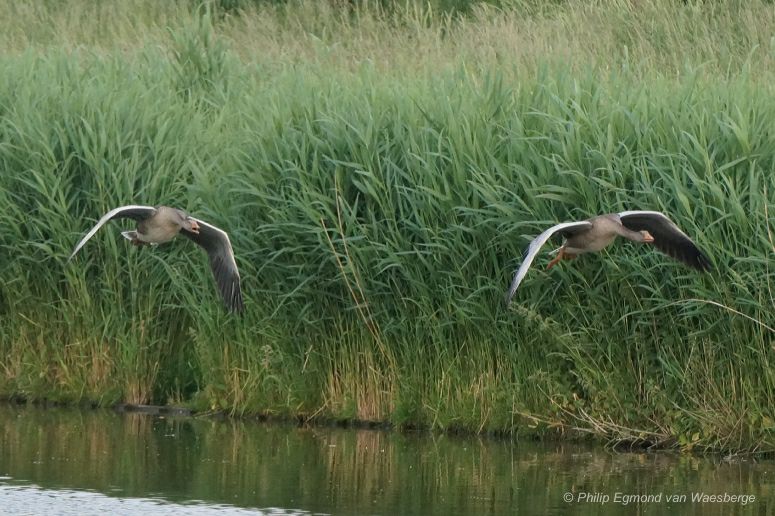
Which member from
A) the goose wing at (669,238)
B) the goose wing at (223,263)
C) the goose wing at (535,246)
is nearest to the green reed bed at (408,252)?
the goose wing at (669,238)

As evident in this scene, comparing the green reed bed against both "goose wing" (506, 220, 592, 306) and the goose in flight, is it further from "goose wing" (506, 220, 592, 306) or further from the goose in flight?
"goose wing" (506, 220, 592, 306)

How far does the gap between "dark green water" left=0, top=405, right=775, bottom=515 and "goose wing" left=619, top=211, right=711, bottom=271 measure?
46.6 inches

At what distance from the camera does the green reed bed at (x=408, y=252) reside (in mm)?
9516

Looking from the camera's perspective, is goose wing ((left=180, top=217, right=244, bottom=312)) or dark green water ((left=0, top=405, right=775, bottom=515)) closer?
dark green water ((left=0, top=405, right=775, bottom=515))

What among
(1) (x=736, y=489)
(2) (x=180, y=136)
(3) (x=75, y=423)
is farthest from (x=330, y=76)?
(1) (x=736, y=489)

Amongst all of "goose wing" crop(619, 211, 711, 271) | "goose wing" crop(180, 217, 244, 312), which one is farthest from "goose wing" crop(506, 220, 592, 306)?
"goose wing" crop(180, 217, 244, 312)

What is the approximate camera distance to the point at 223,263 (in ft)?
33.0

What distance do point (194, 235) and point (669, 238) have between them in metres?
3.02

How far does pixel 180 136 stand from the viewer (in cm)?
1197

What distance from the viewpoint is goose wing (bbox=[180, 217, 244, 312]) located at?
9922 mm

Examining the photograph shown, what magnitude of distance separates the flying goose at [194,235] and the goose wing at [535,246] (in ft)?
7.04

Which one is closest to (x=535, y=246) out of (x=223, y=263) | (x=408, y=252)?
(x=408, y=252)

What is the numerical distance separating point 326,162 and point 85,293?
2125 mm

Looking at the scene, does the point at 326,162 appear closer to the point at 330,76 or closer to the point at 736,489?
the point at 330,76
